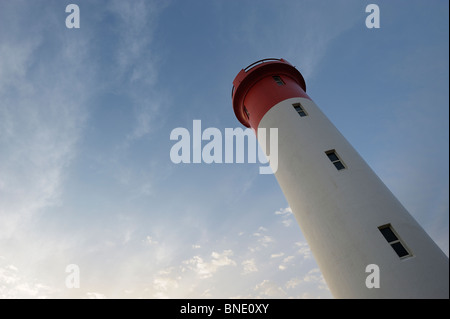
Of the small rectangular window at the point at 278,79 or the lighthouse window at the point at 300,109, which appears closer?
the lighthouse window at the point at 300,109

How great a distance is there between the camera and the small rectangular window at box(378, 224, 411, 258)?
1018 cm

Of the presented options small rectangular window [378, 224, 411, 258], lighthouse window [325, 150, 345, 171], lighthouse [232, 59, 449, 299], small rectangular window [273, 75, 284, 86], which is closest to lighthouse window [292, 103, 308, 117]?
lighthouse [232, 59, 449, 299]

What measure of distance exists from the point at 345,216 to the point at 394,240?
2.01m

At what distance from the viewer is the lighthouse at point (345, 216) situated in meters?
9.69

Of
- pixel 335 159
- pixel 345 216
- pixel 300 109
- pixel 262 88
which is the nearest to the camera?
pixel 345 216

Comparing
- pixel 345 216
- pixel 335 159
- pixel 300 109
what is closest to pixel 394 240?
pixel 345 216

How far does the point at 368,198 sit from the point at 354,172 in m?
1.58

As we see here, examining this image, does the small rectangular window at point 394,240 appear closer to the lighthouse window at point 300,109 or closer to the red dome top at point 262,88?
the lighthouse window at point 300,109

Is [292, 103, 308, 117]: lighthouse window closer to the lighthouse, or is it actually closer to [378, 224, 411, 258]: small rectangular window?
the lighthouse

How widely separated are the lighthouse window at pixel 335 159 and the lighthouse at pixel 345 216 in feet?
0.17

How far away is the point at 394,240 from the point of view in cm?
1055

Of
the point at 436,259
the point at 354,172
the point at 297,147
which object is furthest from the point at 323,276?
the point at 297,147

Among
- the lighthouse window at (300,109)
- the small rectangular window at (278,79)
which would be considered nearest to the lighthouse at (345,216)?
the lighthouse window at (300,109)

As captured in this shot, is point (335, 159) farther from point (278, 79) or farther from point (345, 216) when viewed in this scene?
point (278, 79)
